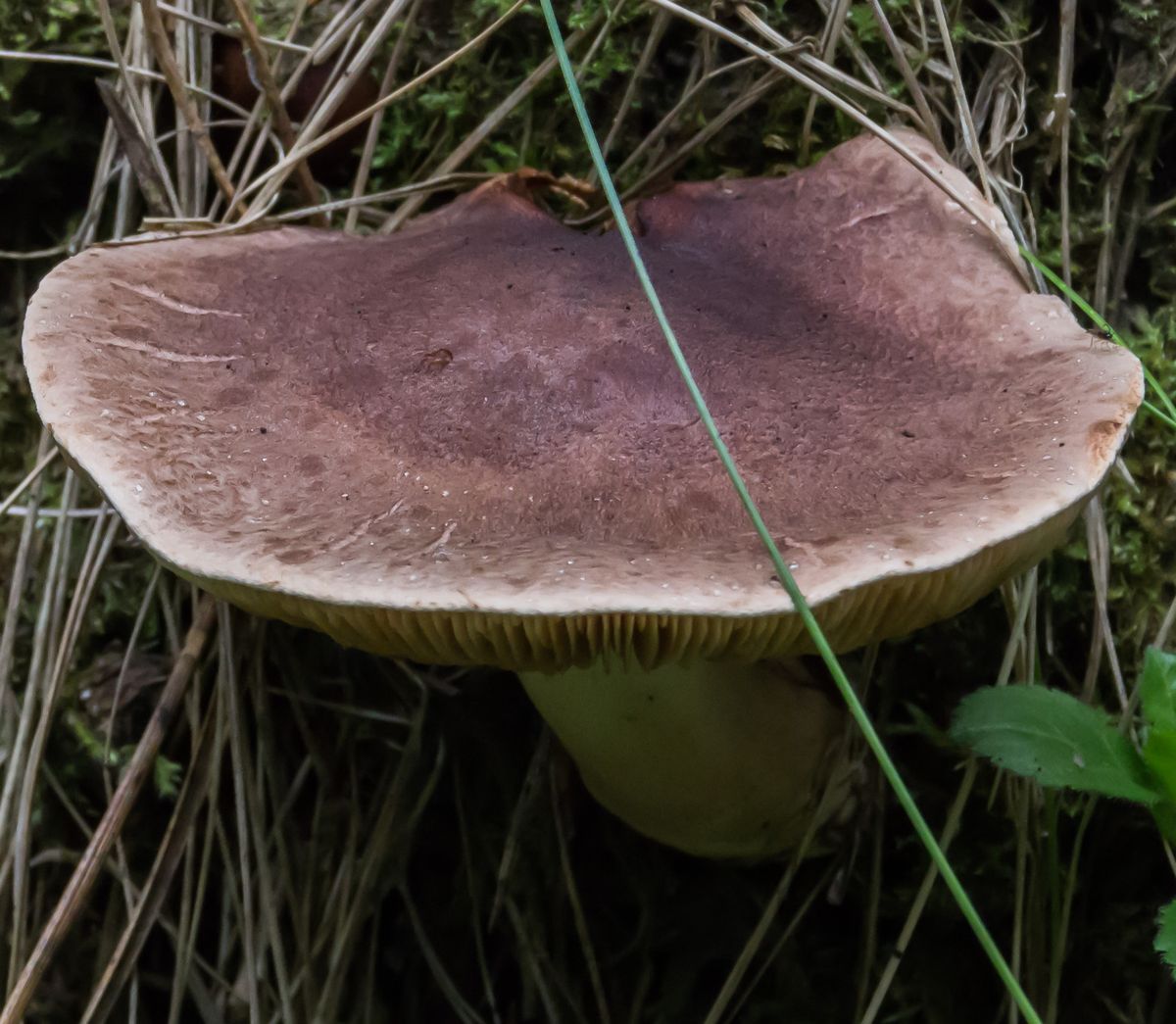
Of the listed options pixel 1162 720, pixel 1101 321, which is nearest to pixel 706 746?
pixel 1162 720

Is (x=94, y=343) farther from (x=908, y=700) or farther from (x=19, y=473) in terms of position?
(x=908, y=700)

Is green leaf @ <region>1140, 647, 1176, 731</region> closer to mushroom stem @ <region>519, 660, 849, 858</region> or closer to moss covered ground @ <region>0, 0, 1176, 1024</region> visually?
moss covered ground @ <region>0, 0, 1176, 1024</region>

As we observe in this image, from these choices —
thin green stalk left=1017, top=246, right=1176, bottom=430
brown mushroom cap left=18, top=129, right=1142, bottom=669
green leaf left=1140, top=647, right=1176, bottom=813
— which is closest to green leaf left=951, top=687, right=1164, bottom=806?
green leaf left=1140, top=647, right=1176, bottom=813

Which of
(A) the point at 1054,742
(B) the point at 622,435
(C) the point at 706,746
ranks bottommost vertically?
(C) the point at 706,746

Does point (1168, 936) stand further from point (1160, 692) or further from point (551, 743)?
point (551, 743)

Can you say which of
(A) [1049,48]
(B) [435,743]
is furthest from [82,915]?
(A) [1049,48]

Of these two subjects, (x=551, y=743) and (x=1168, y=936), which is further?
(x=551, y=743)

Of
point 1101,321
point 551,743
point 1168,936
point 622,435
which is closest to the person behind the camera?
point 1168,936
